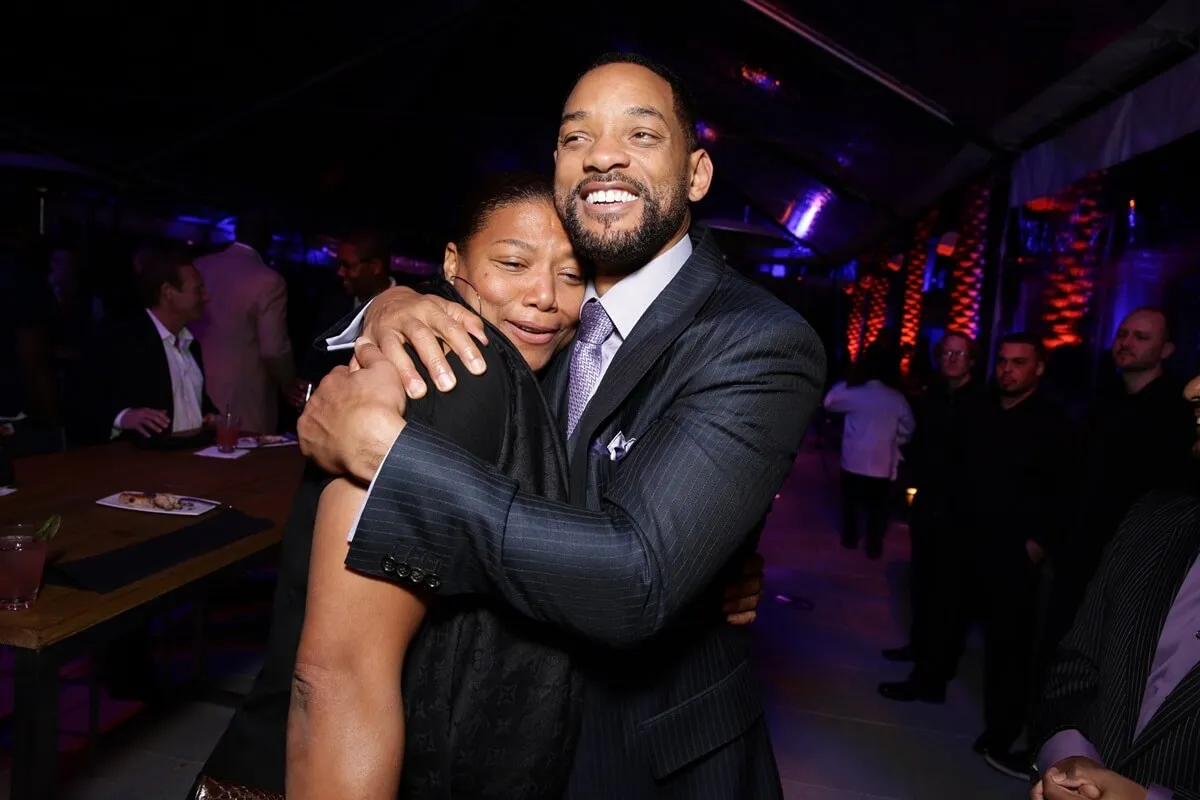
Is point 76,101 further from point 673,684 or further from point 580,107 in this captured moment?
point 673,684

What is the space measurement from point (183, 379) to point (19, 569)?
2.34 metres

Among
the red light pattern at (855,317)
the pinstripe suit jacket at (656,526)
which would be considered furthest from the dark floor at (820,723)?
the red light pattern at (855,317)

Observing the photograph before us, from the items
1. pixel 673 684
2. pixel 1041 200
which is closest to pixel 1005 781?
pixel 673 684

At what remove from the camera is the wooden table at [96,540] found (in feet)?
5.50

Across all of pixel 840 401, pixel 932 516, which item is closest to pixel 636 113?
pixel 932 516

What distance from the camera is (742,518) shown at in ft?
3.72

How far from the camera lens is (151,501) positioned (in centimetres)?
243

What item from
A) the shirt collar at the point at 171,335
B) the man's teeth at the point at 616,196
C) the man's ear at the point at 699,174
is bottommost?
the shirt collar at the point at 171,335

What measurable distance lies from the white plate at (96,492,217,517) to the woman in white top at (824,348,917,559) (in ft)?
15.6

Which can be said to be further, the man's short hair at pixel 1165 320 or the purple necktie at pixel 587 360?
the man's short hair at pixel 1165 320

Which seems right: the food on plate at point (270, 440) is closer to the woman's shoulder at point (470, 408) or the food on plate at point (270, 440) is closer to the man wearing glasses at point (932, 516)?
the woman's shoulder at point (470, 408)

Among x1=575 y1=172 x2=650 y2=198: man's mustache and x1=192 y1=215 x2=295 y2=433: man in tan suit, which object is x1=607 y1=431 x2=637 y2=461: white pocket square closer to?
x1=575 y1=172 x2=650 y2=198: man's mustache

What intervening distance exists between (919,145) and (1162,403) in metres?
4.10

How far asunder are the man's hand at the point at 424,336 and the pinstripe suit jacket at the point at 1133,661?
1.36 metres
